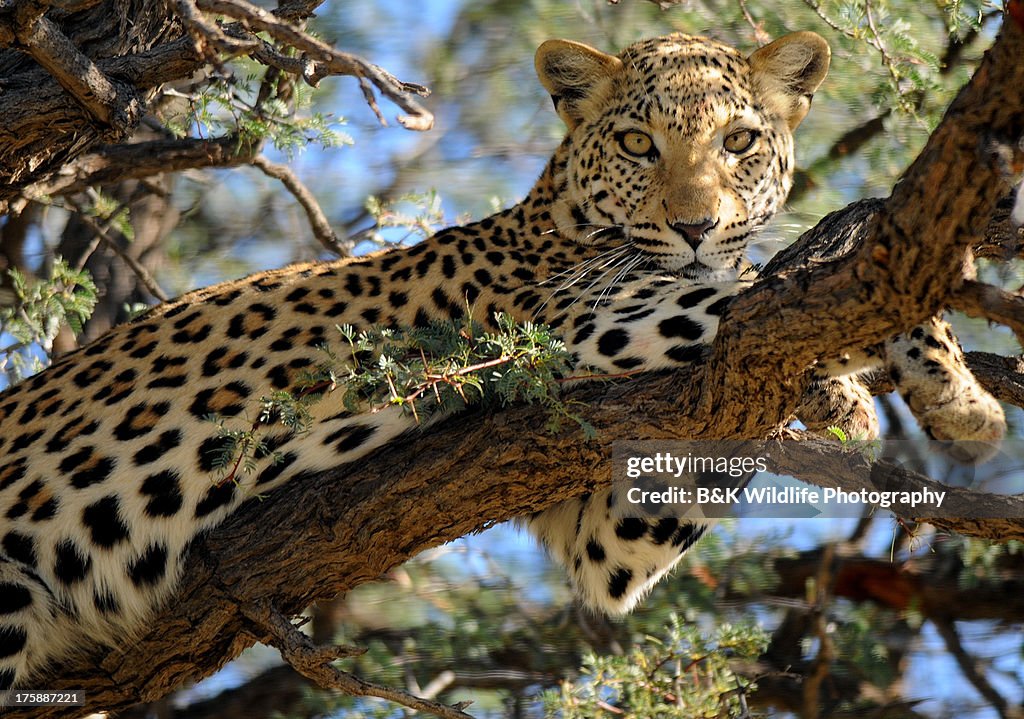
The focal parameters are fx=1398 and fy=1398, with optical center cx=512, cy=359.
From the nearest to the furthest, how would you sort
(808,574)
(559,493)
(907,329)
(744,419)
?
(907,329) → (744,419) → (559,493) → (808,574)

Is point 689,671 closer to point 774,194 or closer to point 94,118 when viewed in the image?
point 774,194

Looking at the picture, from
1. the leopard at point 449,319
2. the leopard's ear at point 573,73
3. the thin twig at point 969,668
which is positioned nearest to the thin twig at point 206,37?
the leopard at point 449,319

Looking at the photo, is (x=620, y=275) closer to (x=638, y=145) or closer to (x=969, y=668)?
(x=638, y=145)

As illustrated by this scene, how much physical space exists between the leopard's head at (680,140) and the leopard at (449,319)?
10 millimetres

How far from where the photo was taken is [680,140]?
5.89 meters

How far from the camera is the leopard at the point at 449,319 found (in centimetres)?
519

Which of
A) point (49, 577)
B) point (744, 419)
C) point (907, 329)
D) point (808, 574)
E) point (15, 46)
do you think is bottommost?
point (808, 574)

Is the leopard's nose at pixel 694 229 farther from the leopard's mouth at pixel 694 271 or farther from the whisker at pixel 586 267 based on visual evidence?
the whisker at pixel 586 267

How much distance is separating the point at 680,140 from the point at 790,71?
0.79m

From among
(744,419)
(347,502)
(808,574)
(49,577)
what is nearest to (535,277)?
(347,502)

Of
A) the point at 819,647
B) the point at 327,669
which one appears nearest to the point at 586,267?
the point at 327,669

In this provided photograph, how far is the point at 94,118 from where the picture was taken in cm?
506

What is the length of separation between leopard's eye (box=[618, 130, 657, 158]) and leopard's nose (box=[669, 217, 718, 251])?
46 centimetres

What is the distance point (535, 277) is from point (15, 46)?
2341 millimetres
